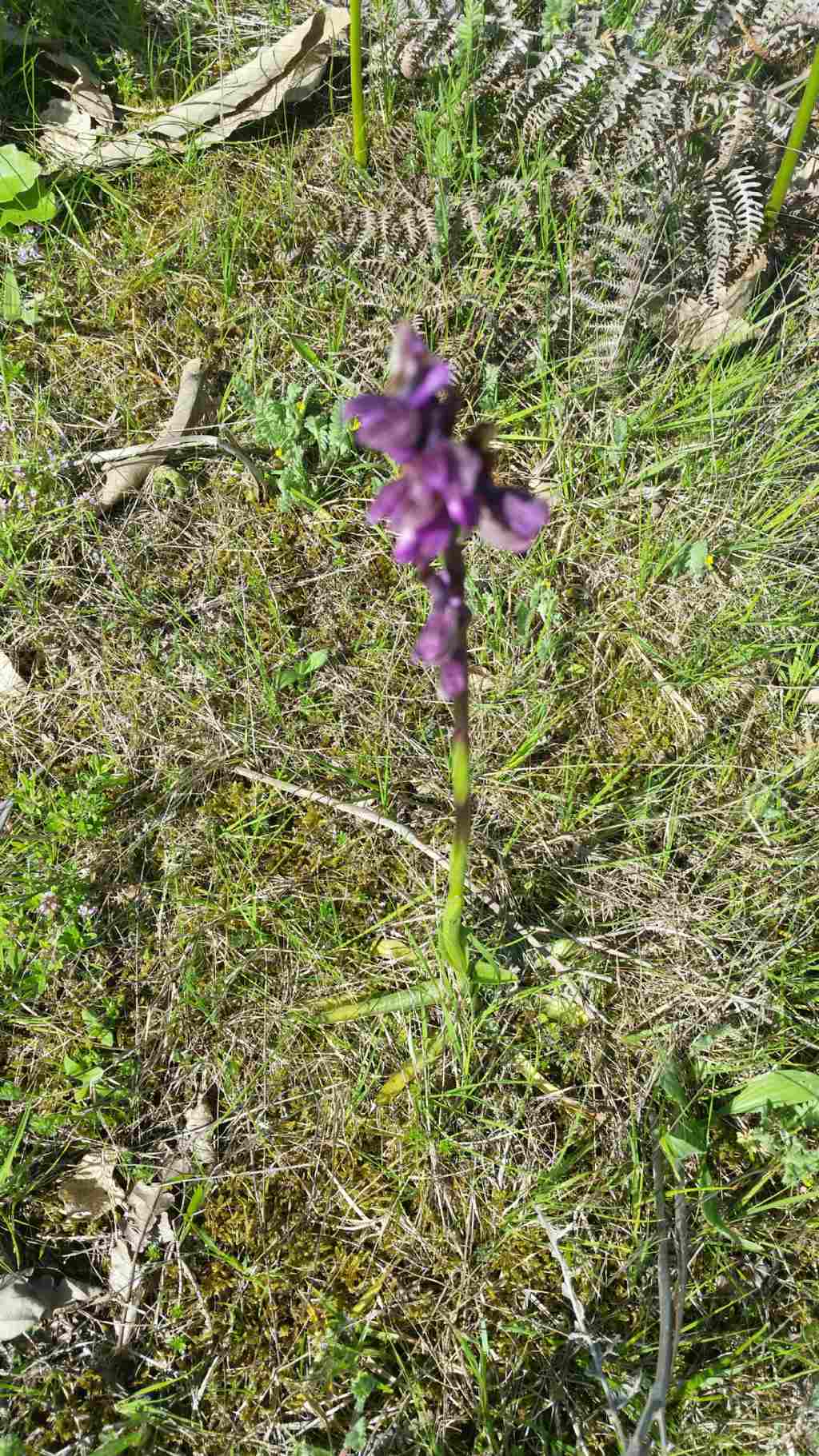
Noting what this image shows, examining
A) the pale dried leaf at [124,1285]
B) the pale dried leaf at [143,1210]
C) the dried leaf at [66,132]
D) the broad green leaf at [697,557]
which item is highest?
the dried leaf at [66,132]

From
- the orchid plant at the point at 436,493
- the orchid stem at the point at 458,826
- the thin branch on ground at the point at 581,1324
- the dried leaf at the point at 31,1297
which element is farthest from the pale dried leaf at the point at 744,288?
the dried leaf at the point at 31,1297

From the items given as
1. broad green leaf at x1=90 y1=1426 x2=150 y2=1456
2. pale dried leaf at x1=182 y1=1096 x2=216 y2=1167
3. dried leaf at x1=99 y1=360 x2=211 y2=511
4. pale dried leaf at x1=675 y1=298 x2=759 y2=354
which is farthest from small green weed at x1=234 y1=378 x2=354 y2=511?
broad green leaf at x1=90 y1=1426 x2=150 y2=1456

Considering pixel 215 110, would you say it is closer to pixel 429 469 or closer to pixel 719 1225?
pixel 429 469

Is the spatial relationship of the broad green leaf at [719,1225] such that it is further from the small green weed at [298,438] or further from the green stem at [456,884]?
the small green weed at [298,438]

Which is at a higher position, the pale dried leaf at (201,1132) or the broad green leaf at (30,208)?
the broad green leaf at (30,208)

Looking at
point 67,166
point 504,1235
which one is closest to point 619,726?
point 504,1235
